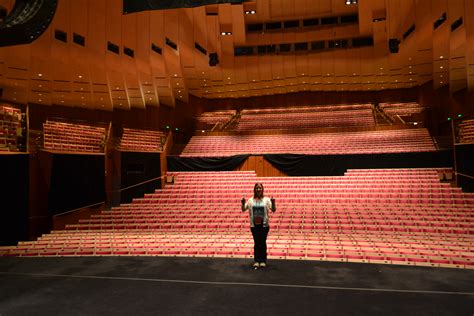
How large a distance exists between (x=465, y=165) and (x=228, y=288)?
792 centimetres

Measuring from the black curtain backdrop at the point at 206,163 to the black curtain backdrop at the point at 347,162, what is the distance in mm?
1033

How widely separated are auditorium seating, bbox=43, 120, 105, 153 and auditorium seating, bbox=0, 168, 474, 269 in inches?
95.4

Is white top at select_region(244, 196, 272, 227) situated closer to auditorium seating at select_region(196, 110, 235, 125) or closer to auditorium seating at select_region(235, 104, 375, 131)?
auditorium seating at select_region(235, 104, 375, 131)

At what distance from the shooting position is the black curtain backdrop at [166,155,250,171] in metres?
11.2

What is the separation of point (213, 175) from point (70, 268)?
22.8 ft

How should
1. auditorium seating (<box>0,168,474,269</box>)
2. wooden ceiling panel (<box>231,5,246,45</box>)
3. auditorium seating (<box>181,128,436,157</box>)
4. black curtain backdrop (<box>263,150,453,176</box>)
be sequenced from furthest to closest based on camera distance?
wooden ceiling panel (<box>231,5,246,45</box>) < auditorium seating (<box>181,128,436,157</box>) < black curtain backdrop (<box>263,150,453,176</box>) < auditorium seating (<box>0,168,474,269</box>)

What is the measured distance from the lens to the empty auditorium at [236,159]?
3.42 metres

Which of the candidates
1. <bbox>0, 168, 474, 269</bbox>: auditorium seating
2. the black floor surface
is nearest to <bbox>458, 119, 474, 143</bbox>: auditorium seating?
<bbox>0, 168, 474, 269</bbox>: auditorium seating

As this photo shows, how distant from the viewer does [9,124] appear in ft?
30.1

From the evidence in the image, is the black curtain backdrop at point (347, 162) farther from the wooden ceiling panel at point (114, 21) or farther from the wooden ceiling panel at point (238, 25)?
the wooden ceiling panel at point (238, 25)

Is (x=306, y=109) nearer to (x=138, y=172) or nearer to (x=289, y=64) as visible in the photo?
(x=289, y=64)

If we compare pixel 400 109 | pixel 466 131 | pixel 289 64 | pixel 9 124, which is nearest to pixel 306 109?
pixel 289 64

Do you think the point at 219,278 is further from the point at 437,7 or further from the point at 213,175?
the point at 437,7

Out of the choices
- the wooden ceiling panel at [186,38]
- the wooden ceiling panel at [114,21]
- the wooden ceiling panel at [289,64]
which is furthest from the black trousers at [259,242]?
the wooden ceiling panel at [289,64]
